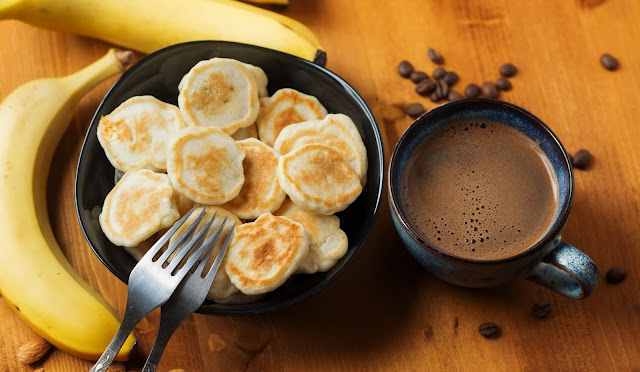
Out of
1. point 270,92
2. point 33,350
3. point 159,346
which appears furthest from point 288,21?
point 33,350

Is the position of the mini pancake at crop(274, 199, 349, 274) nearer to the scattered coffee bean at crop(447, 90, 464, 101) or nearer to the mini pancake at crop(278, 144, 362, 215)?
the mini pancake at crop(278, 144, 362, 215)

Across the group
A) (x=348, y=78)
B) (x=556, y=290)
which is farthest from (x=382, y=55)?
(x=556, y=290)

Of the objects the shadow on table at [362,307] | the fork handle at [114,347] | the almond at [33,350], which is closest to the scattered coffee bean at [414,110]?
the shadow on table at [362,307]

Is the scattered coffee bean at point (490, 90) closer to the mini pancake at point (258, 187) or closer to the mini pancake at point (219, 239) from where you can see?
the mini pancake at point (258, 187)

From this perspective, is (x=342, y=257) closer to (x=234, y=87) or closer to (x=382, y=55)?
(x=234, y=87)

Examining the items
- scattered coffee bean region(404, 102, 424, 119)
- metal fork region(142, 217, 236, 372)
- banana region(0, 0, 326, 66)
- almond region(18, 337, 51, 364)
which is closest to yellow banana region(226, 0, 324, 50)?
banana region(0, 0, 326, 66)

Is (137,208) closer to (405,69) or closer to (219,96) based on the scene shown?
(219,96)
